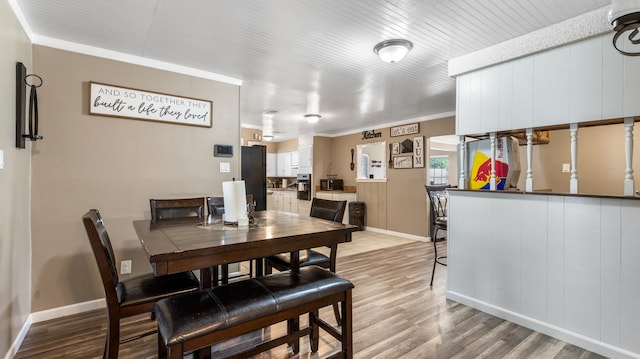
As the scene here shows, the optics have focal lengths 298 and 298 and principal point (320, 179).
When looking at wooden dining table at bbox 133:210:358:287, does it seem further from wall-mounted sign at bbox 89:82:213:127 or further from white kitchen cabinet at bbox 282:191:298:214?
white kitchen cabinet at bbox 282:191:298:214

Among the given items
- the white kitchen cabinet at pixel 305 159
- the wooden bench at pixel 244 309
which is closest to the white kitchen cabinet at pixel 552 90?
the wooden bench at pixel 244 309

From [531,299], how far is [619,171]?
8.34ft

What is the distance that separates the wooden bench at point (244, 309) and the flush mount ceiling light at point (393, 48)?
197 centimetres

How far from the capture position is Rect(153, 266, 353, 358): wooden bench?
1260 millimetres

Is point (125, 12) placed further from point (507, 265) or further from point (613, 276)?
point (613, 276)

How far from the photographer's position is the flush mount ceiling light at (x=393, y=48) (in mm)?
2605

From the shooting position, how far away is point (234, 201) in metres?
2.01

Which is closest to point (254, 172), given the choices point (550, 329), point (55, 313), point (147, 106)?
point (147, 106)

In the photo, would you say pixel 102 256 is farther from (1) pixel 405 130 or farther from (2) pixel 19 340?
(1) pixel 405 130

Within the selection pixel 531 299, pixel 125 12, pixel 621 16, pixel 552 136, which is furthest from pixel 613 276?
pixel 125 12

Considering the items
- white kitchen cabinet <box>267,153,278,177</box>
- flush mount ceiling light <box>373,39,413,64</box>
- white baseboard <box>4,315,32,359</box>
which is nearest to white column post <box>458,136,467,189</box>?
flush mount ceiling light <box>373,39,413,64</box>

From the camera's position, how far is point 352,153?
7.31m

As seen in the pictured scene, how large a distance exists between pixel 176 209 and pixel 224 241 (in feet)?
→ 4.78

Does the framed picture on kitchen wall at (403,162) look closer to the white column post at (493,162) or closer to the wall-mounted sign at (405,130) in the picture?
the wall-mounted sign at (405,130)
